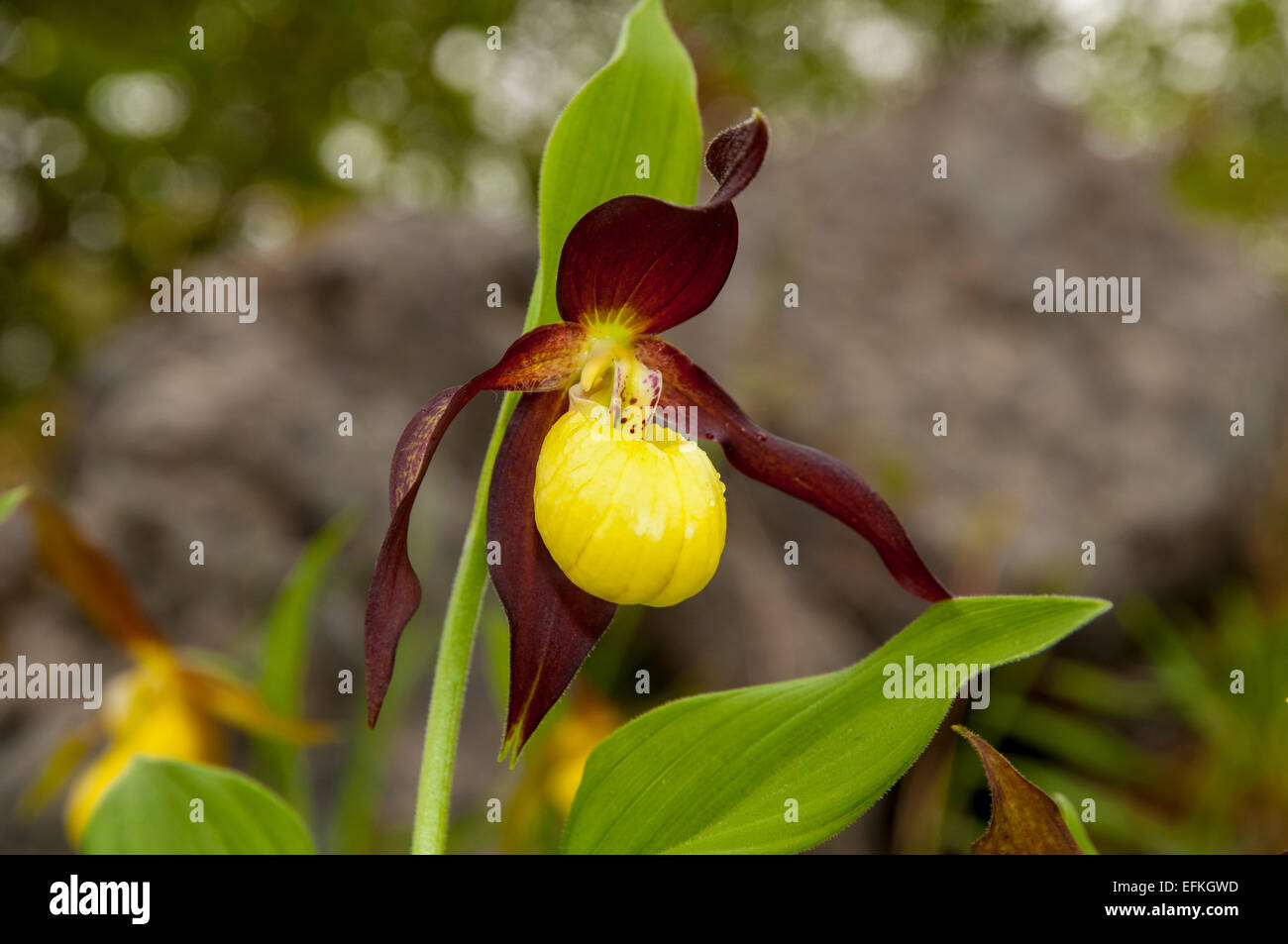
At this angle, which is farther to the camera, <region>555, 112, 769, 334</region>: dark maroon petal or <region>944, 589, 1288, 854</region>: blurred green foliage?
<region>944, 589, 1288, 854</region>: blurred green foliage

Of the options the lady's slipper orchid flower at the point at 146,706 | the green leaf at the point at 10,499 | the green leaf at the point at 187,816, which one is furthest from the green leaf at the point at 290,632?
the green leaf at the point at 10,499

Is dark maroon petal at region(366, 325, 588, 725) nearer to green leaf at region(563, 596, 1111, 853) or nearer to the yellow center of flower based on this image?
the yellow center of flower

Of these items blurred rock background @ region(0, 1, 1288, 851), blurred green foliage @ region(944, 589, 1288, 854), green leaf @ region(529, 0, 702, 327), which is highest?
blurred rock background @ region(0, 1, 1288, 851)

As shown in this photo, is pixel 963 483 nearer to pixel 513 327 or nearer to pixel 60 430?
pixel 513 327

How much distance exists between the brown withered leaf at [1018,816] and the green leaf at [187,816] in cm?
57

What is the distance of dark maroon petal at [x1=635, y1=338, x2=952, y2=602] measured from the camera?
2.44 feet

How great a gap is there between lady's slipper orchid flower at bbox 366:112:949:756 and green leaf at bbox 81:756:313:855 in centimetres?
24

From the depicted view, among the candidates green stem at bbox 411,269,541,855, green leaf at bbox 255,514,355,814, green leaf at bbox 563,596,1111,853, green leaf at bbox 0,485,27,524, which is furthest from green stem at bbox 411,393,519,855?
green leaf at bbox 255,514,355,814

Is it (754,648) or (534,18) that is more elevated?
(534,18)

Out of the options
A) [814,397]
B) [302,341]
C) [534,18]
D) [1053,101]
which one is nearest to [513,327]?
[302,341]

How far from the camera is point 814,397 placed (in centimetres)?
323

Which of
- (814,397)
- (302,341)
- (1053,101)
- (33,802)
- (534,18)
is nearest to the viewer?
(33,802)

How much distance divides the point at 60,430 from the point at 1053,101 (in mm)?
4638

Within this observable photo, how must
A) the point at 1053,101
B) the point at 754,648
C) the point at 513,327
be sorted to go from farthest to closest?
the point at 1053,101 < the point at 513,327 < the point at 754,648
